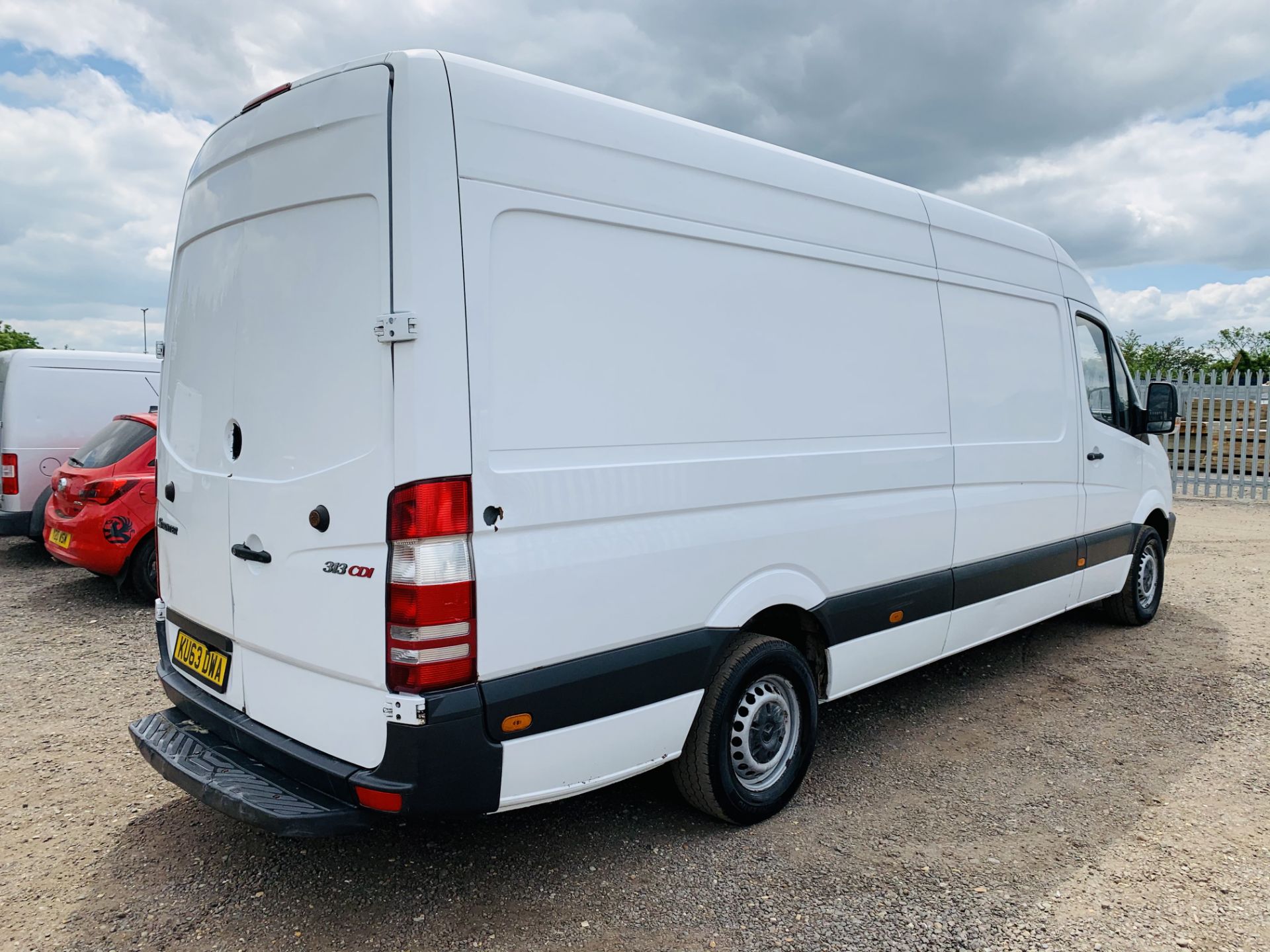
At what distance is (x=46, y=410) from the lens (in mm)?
8312

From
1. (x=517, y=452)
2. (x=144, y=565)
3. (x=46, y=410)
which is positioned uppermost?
(x=46, y=410)

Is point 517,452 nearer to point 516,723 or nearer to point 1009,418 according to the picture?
point 516,723

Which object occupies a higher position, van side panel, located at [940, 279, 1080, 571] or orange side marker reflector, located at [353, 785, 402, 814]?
Result: van side panel, located at [940, 279, 1080, 571]

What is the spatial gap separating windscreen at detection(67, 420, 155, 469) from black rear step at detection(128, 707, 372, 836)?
171 inches

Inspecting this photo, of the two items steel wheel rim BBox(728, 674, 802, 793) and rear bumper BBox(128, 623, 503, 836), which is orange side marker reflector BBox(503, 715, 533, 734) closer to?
rear bumper BBox(128, 623, 503, 836)

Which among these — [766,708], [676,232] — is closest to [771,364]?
[676,232]

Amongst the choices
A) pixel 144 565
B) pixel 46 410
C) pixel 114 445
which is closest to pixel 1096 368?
pixel 144 565

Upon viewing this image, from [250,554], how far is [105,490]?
4826 millimetres

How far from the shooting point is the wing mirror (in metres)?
5.72

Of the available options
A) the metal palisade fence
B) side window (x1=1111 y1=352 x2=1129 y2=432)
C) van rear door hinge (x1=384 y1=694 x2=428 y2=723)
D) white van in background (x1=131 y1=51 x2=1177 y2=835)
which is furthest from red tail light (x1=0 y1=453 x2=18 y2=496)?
the metal palisade fence

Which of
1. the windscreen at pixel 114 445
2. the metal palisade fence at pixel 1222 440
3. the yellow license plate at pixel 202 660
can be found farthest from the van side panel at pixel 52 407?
the metal palisade fence at pixel 1222 440

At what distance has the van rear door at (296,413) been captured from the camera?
8.30 ft

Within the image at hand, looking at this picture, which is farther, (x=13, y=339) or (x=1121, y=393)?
(x=13, y=339)

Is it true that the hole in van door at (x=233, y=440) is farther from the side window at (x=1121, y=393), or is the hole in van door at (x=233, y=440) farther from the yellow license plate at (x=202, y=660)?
the side window at (x=1121, y=393)
